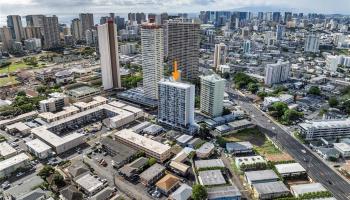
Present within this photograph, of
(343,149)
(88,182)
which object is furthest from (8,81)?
(343,149)

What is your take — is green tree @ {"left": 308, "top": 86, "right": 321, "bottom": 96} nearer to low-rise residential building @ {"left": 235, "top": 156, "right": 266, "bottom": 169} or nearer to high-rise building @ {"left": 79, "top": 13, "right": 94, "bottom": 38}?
low-rise residential building @ {"left": 235, "top": 156, "right": 266, "bottom": 169}

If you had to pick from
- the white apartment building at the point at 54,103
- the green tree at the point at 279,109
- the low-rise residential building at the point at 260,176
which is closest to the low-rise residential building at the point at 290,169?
the low-rise residential building at the point at 260,176

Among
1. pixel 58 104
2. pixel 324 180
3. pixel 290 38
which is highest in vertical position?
pixel 290 38

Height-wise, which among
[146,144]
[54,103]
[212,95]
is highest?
[212,95]

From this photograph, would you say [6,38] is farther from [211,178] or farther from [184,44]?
[211,178]

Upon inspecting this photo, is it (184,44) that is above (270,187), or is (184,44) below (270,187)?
above

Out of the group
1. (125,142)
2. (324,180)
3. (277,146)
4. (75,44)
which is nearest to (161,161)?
(125,142)

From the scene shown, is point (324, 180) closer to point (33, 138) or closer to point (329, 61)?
point (33, 138)
